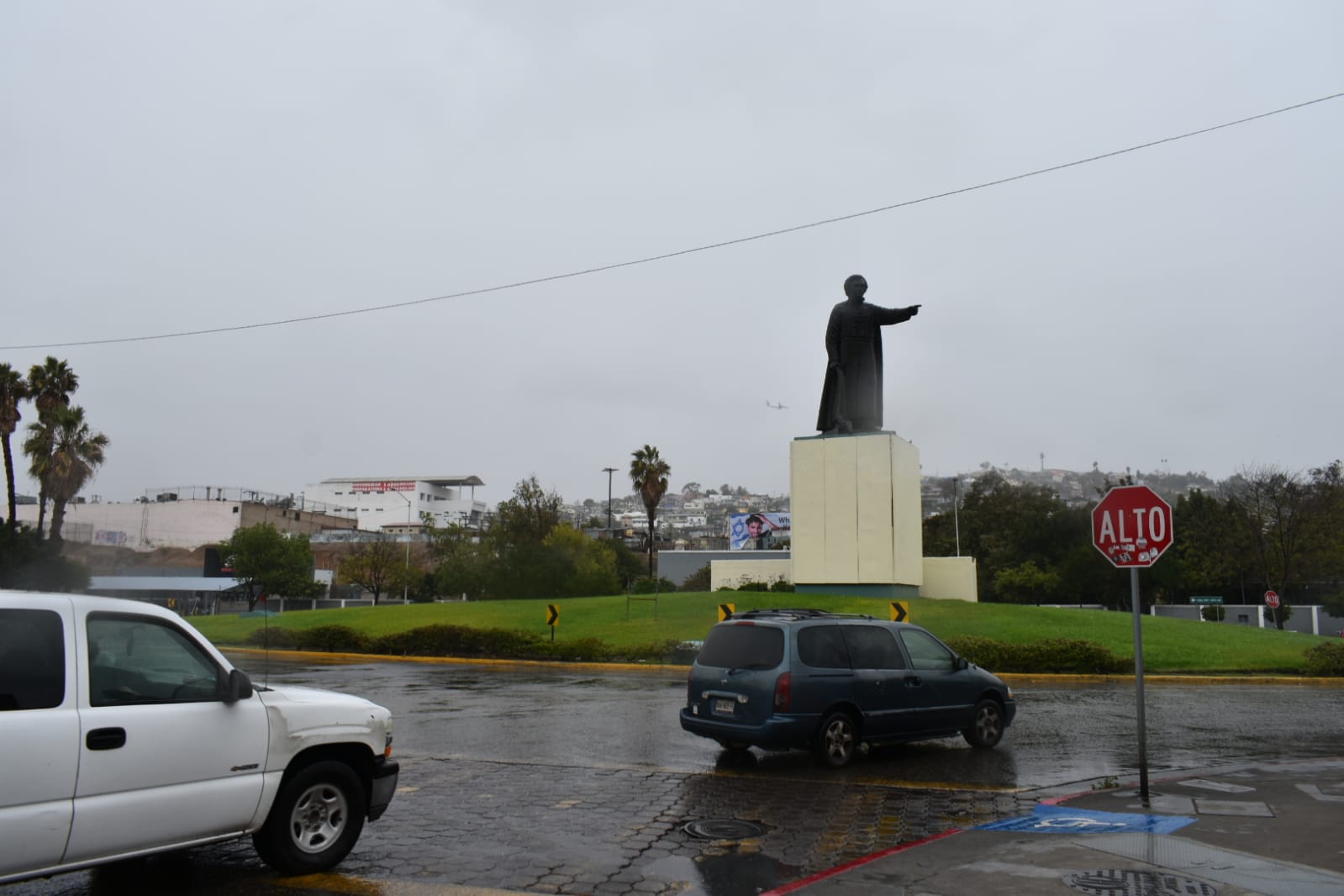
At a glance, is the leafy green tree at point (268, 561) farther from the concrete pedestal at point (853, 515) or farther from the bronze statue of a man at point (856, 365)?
the bronze statue of a man at point (856, 365)

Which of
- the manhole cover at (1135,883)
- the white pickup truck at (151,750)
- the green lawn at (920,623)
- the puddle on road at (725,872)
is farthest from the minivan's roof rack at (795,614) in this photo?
the green lawn at (920,623)

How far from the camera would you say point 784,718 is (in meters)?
10.5

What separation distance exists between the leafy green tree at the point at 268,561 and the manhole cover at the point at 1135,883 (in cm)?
5092

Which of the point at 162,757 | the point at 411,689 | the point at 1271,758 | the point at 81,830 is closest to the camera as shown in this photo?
the point at 81,830

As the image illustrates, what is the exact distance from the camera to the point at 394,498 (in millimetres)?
143625

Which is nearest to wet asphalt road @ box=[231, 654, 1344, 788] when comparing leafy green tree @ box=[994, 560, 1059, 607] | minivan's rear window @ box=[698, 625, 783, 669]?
minivan's rear window @ box=[698, 625, 783, 669]

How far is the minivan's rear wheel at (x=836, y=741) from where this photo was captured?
1074 centimetres

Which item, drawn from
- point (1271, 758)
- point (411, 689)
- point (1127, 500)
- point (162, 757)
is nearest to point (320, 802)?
point (162, 757)

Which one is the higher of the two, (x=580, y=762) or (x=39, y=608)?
(x=39, y=608)

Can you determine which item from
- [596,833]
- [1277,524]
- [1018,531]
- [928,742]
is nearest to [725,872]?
[596,833]

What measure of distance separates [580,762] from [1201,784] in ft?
20.6

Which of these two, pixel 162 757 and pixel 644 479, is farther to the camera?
pixel 644 479

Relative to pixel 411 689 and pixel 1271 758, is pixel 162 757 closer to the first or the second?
pixel 1271 758

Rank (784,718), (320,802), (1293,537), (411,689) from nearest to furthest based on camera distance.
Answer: (320,802)
(784,718)
(411,689)
(1293,537)
